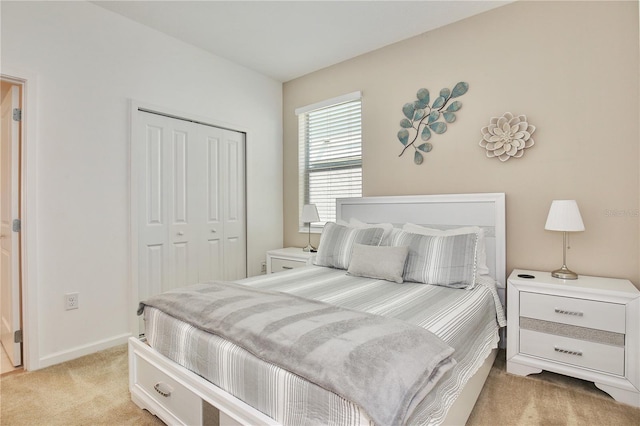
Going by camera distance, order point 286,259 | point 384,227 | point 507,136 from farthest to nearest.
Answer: point 286,259 < point 384,227 < point 507,136

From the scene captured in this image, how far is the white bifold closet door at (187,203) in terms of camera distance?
2881 millimetres

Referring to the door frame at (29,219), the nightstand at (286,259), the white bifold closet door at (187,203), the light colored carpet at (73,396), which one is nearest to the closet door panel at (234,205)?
the white bifold closet door at (187,203)

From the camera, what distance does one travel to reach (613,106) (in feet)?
7.17

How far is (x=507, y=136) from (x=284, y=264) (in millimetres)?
Result: 2357

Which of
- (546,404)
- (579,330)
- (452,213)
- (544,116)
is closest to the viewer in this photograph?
(546,404)

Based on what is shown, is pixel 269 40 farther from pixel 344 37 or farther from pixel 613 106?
pixel 613 106

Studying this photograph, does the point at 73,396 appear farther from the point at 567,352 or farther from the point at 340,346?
the point at 567,352

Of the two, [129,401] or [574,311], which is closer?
[129,401]

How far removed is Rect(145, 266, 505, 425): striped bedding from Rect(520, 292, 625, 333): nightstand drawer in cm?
19

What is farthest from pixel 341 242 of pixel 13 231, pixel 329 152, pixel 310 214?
pixel 13 231

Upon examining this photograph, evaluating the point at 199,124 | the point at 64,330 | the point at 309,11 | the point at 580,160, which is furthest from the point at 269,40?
the point at 64,330

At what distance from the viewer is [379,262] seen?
7.57 feet

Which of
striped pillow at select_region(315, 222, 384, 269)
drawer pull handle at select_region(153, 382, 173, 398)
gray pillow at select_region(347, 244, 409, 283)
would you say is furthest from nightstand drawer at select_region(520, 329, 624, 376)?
drawer pull handle at select_region(153, 382, 173, 398)

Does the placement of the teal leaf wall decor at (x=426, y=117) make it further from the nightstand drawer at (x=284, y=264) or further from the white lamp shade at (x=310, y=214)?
the nightstand drawer at (x=284, y=264)
